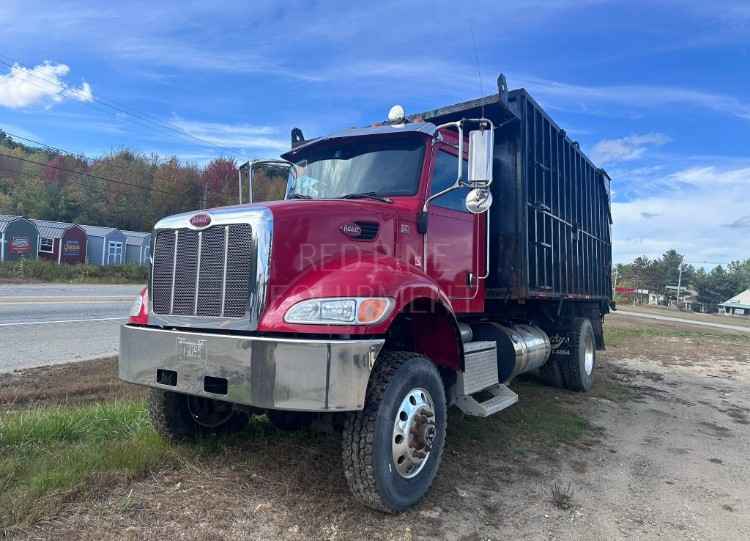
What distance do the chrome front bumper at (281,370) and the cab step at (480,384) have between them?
52.1 inches

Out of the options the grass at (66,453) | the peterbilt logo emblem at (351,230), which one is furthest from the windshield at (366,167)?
the grass at (66,453)

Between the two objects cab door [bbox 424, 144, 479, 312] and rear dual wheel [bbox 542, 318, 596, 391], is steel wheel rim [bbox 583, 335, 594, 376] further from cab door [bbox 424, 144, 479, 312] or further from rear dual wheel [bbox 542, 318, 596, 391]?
cab door [bbox 424, 144, 479, 312]

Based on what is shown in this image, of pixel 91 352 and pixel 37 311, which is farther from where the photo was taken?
pixel 37 311

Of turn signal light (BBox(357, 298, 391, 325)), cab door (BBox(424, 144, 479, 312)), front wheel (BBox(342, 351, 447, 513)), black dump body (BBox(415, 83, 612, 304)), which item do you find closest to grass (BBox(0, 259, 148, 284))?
black dump body (BBox(415, 83, 612, 304))

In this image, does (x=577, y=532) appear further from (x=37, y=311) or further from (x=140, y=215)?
(x=140, y=215)

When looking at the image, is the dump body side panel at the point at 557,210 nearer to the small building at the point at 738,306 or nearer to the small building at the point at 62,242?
the small building at the point at 62,242

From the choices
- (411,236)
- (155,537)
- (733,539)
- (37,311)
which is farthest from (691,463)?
(37,311)

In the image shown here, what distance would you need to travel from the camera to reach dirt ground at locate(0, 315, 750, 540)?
3.09 m

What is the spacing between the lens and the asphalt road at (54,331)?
812 cm

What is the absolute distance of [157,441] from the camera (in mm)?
4090

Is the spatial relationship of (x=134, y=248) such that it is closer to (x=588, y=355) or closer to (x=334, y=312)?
(x=588, y=355)

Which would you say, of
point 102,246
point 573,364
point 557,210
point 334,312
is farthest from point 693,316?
point 334,312

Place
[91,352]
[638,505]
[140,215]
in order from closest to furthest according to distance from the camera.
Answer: [638,505] < [91,352] < [140,215]

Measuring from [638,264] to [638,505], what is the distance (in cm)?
11537
